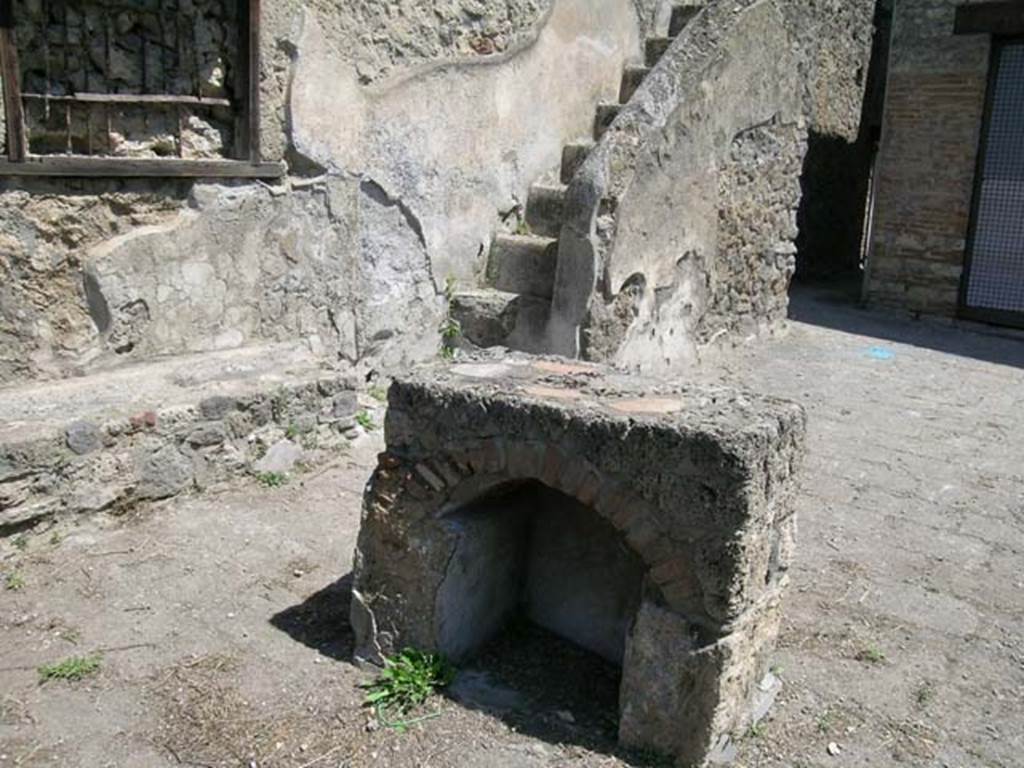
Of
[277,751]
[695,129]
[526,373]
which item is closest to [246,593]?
[277,751]

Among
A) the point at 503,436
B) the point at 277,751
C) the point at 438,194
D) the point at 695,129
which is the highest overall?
the point at 695,129

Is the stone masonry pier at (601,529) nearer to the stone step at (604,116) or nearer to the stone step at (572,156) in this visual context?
the stone step at (572,156)

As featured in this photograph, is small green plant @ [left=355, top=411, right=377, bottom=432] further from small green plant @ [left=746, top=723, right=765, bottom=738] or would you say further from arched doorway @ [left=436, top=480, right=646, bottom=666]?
small green plant @ [left=746, top=723, right=765, bottom=738]

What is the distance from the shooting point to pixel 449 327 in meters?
5.67

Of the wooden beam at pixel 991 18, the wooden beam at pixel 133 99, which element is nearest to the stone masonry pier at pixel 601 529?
the wooden beam at pixel 133 99

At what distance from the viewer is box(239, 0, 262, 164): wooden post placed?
14.3ft

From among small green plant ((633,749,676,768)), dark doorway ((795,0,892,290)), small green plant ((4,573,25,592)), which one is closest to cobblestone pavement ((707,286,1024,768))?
small green plant ((633,749,676,768))

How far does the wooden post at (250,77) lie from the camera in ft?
14.3

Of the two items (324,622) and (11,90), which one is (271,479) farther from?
(11,90)

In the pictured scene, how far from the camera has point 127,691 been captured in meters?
2.75

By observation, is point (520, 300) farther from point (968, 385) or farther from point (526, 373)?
point (968, 385)

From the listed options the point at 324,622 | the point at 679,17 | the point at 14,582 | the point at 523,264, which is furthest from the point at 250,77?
the point at 679,17

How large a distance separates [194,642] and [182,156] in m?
2.31

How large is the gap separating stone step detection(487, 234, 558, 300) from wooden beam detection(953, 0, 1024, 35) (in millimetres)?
→ 5380
